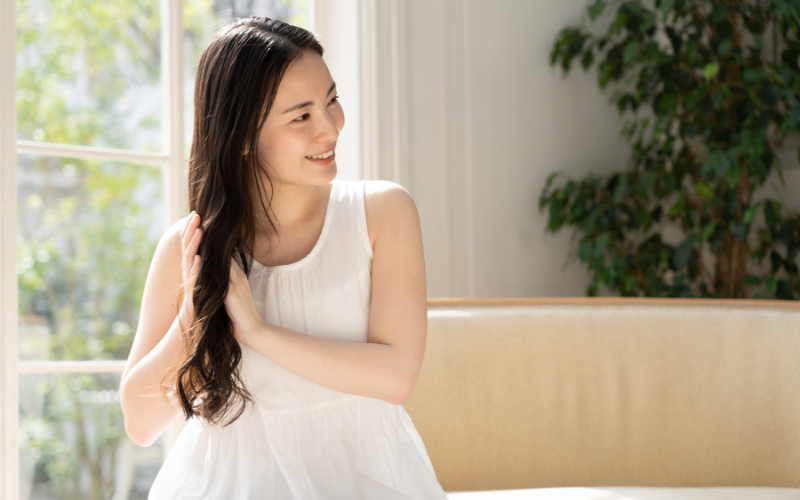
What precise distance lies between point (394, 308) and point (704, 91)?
1.76 m

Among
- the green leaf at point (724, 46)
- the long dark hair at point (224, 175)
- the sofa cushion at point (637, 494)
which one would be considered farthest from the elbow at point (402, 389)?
the green leaf at point (724, 46)

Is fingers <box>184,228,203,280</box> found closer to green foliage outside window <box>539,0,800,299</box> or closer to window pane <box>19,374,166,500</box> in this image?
window pane <box>19,374,166,500</box>

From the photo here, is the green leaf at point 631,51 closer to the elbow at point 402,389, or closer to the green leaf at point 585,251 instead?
the green leaf at point 585,251

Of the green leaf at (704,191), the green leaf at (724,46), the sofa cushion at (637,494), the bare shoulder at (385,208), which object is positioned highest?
the green leaf at (724,46)

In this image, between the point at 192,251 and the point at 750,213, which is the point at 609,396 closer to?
the point at 750,213

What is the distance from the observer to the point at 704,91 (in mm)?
2404

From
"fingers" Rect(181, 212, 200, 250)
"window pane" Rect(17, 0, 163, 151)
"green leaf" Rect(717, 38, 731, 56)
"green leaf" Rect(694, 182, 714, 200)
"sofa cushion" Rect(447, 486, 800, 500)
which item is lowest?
"sofa cushion" Rect(447, 486, 800, 500)

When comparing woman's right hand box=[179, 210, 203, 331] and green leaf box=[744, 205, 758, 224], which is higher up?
green leaf box=[744, 205, 758, 224]

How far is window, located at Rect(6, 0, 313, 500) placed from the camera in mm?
1797

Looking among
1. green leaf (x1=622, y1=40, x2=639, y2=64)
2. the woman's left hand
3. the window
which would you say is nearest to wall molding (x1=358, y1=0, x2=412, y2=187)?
the window

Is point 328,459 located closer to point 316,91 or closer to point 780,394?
point 316,91

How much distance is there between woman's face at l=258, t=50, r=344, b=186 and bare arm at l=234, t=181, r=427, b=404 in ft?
0.53

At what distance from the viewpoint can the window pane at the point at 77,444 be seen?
180 centimetres

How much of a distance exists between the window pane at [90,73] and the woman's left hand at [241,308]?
1.03 m
